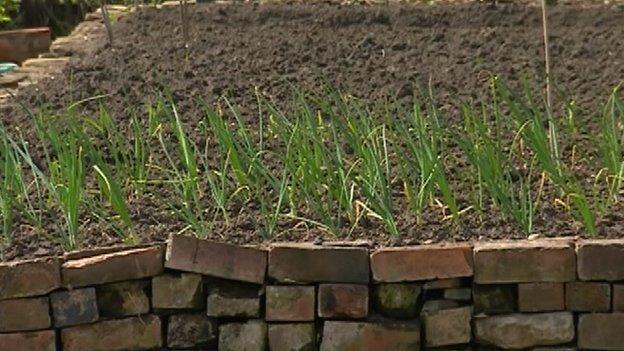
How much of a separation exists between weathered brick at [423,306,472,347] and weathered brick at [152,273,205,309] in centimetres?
60

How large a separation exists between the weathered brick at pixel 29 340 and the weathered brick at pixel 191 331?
12.2 inches

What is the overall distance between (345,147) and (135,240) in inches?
46.3

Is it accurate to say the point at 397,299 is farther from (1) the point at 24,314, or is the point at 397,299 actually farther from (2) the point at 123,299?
(1) the point at 24,314

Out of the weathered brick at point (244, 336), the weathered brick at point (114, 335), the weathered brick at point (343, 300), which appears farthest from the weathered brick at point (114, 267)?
the weathered brick at point (343, 300)

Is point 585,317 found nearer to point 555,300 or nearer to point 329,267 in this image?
point 555,300

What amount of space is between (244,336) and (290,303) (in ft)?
0.52

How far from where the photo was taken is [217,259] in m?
3.87

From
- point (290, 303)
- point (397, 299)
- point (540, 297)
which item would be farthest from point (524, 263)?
point (290, 303)

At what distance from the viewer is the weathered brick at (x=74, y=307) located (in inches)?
153

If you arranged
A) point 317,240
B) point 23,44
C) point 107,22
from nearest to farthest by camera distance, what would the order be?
point 317,240
point 107,22
point 23,44

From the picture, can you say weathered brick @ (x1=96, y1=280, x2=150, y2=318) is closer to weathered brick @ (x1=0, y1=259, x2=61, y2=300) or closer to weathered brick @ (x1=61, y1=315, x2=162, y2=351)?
weathered brick @ (x1=61, y1=315, x2=162, y2=351)

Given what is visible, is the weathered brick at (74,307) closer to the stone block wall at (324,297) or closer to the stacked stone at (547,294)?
the stone block wall at (324,297)

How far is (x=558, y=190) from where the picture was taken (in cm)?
443

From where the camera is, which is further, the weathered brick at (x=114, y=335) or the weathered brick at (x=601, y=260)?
the weathered brick at (x=114, y=335)
